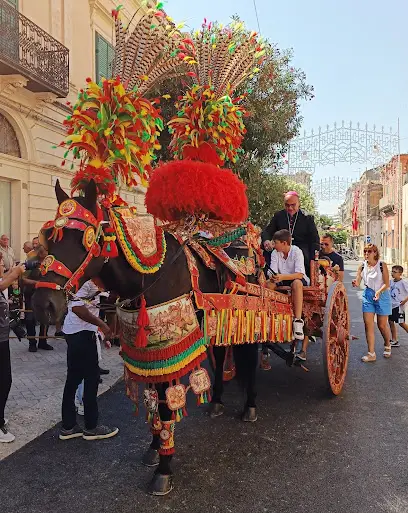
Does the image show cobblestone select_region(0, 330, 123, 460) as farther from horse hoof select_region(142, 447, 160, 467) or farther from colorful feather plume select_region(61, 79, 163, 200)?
colorful feather plume select_region(61, 79, 163, 200)

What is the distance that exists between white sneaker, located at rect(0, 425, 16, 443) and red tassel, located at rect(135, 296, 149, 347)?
72.4 inches

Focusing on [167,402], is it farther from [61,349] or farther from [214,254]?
[61,349]

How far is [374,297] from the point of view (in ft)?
23.3

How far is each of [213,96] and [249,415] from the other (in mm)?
3031

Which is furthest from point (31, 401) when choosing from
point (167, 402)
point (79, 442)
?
point (167, 402)

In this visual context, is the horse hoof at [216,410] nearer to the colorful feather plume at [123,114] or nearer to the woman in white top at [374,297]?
the colorful feather plume at [123,114]

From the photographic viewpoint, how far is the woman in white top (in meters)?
7.04

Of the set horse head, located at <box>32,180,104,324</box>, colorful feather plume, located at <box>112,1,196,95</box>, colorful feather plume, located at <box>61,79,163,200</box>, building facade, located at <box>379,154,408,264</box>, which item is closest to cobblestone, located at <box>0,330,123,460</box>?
horse head, located at <box>32,180,104,324</box>

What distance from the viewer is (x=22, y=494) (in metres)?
3.17

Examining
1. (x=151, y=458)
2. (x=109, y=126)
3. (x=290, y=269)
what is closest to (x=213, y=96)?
(x=109, y=126)

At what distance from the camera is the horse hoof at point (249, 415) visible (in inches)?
178

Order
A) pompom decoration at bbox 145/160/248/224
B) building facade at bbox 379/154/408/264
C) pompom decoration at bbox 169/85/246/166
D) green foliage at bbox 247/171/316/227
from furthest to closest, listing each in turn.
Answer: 1. building facade at bbox 379/154/408/264
2. green foliage at bbox 247/171/316/227
3. pompom decoration at bbox 169/85/246/166
4. pompom decoration at bbox 145/160/248/224

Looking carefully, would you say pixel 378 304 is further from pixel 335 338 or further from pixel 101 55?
pixel 101 55

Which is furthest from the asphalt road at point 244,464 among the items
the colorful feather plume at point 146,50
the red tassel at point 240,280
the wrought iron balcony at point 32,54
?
the wrought iron balcony at point 32,54
